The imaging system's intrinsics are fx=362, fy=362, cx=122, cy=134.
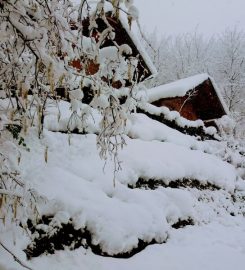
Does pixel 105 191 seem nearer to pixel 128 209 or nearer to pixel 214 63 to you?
pixel 128 209

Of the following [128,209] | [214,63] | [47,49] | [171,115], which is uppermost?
[214,63]

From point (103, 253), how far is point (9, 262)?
1.31 metres

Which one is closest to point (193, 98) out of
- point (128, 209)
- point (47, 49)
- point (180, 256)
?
point (128, 209)

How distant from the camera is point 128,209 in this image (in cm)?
500

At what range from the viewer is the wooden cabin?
12156 millimetres

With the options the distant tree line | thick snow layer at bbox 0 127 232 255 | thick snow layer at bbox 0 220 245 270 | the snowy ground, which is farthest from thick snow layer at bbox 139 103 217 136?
the distant tree line

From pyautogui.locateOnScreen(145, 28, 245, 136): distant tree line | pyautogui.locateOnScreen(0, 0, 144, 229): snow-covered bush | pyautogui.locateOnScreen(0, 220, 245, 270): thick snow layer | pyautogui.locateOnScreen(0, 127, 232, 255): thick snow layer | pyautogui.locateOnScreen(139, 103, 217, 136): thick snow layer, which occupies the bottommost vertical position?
pyautogui.locateOnScreen(0, 220, 245, 270): thick snow layer

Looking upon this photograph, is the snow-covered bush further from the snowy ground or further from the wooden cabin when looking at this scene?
the wooden cabin

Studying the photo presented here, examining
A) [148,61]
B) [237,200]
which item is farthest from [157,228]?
[148,61]

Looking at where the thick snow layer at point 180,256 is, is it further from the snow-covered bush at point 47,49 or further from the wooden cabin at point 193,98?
the wooden cabin at point 193,98

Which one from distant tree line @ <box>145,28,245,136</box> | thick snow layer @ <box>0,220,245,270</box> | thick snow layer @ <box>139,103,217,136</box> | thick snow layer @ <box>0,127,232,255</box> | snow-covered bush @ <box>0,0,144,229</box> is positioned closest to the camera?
snow-covered bush @ <box>0,0,144,229</box>

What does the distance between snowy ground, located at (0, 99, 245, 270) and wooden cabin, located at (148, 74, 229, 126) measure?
447 centimetres

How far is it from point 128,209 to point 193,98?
10728 mm

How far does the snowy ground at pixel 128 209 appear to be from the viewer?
4.19m
